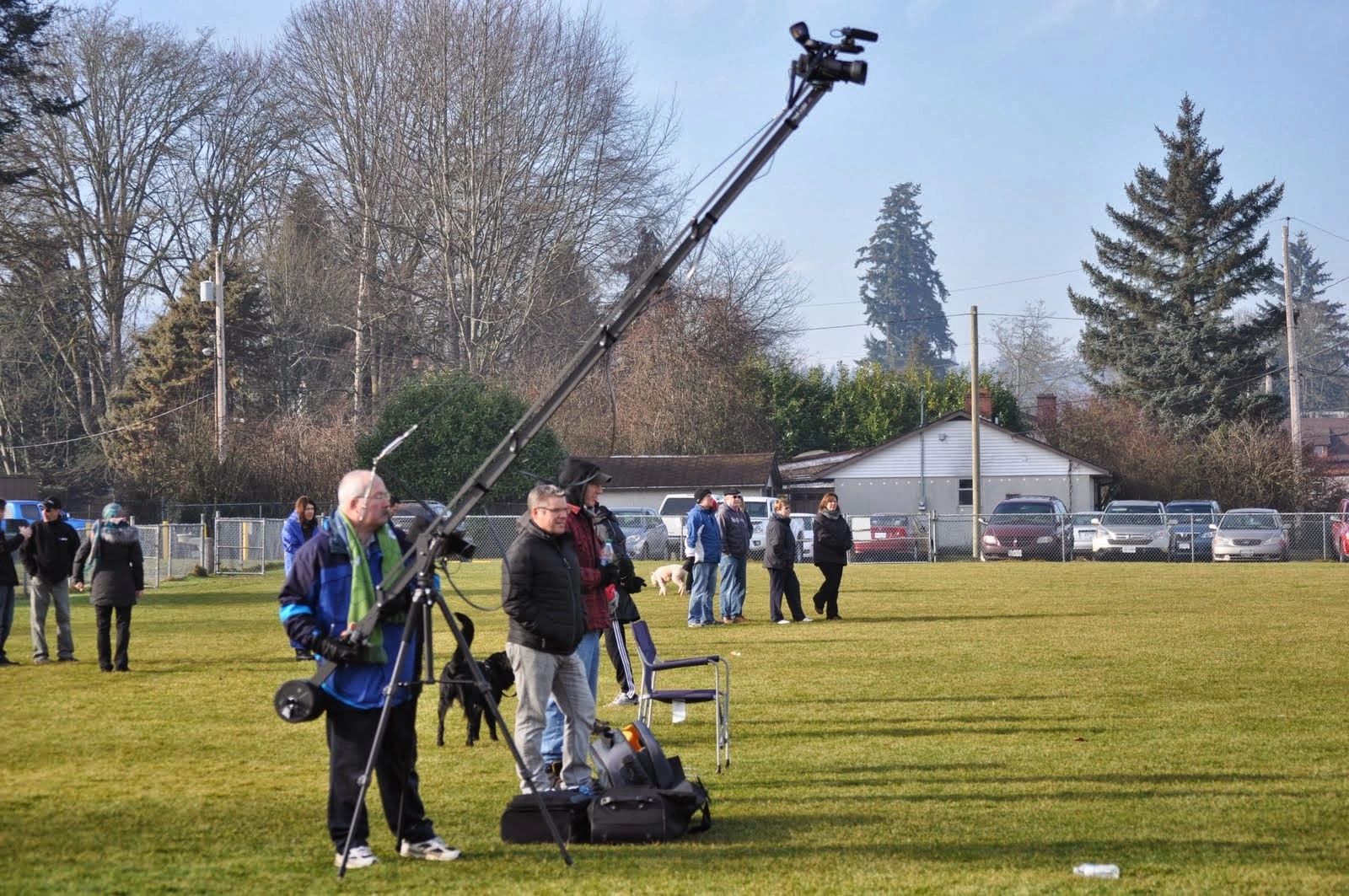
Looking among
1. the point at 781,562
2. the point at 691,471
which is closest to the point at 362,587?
the point at 781,562

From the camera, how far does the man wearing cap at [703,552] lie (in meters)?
20.7

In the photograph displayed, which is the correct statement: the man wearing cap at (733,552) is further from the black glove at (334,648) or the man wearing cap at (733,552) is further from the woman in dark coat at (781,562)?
the black glove at (334,648)

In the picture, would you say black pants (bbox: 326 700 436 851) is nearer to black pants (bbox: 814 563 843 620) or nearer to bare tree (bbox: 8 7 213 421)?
black pants (bbox: 814 563 843 620)

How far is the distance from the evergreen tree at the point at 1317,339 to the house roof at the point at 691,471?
6361 cm

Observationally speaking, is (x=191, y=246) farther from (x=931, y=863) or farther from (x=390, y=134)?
(x=931, y=863)

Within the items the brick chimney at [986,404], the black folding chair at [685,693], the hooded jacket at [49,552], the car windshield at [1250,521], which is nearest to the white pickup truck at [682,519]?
the car windshield at [1250,521]

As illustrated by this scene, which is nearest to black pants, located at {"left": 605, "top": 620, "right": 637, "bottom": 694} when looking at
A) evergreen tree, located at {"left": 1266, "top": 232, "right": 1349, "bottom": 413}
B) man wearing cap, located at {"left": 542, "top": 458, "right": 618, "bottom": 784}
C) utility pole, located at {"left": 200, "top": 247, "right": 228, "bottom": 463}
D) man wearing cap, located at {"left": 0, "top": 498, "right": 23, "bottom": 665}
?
man wearing cap, located at {"left": 542, "top": 458, "right": 618, "bottom": 784}

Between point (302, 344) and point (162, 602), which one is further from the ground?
point (302, 344)

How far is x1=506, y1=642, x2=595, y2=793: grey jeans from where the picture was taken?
8094 millimetres

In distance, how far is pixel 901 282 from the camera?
11844 centimetres

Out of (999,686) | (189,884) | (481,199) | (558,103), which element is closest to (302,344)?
(481,199)

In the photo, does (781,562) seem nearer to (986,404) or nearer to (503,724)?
(503,724)

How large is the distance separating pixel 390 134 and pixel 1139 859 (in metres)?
44.9

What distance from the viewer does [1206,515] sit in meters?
39.4
